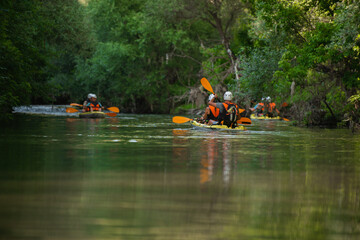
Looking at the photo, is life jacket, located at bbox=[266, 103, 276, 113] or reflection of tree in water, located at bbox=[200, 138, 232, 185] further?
life jacket, located at bbox=[266, 103, 276, 113]

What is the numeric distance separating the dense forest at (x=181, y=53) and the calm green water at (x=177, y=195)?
10986mm

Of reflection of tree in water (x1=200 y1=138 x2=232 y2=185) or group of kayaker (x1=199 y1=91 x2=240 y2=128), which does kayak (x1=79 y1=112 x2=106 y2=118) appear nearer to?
group of kayaker (x1=199 y1=91 x2=240 y2=128)

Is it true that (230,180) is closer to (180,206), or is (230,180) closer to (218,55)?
(180,206)

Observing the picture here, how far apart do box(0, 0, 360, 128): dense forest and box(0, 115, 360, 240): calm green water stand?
11.0 m

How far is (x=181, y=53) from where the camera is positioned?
58688 mm

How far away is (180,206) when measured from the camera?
754 cm

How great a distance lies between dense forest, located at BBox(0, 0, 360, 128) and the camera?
2759cm

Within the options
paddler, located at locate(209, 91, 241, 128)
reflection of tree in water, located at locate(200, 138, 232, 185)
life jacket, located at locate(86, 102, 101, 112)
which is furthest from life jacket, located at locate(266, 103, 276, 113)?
reflection of tree in water, located at locate(200, 138, 232, 185)

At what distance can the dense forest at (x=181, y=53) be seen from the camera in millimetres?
27594

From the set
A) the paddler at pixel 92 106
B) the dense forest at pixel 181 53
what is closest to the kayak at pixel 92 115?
the paddler at pixel 92 106

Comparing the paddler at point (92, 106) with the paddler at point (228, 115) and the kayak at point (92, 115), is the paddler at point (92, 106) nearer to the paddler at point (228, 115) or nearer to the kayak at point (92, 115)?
the kayak at point (92, 115)

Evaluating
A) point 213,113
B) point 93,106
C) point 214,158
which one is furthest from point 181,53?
point 214,158

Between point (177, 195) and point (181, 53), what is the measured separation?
2001 inches

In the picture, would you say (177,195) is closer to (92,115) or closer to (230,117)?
(230,117)
